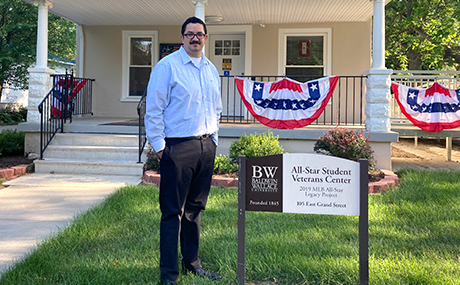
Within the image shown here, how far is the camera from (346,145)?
21.7ft

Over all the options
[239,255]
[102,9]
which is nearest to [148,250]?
[239,255]

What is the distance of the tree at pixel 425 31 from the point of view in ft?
41.5

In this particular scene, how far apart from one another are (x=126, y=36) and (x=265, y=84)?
17.0 ft

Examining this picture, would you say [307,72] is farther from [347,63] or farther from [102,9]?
[102,9]

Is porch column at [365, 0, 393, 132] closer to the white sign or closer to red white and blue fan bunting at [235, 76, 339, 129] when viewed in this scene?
red white and blue fan bunting at [235, 76, 339, 129]

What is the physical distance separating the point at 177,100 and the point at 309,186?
3.53ft

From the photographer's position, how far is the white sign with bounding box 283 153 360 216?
2758 mm

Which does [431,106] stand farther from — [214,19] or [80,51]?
[80,51]

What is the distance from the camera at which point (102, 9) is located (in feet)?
31.6

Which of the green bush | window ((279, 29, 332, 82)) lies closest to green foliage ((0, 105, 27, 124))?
the green bush

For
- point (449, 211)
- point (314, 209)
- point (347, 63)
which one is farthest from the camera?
point (347, 63)

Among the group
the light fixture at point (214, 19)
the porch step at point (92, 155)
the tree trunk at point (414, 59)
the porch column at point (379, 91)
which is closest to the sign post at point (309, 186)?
the porch step at point (92, 155)

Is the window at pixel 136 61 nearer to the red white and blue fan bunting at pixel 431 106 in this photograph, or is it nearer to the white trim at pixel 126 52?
the white trim at pixel 126 52

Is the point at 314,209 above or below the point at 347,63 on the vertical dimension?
below
